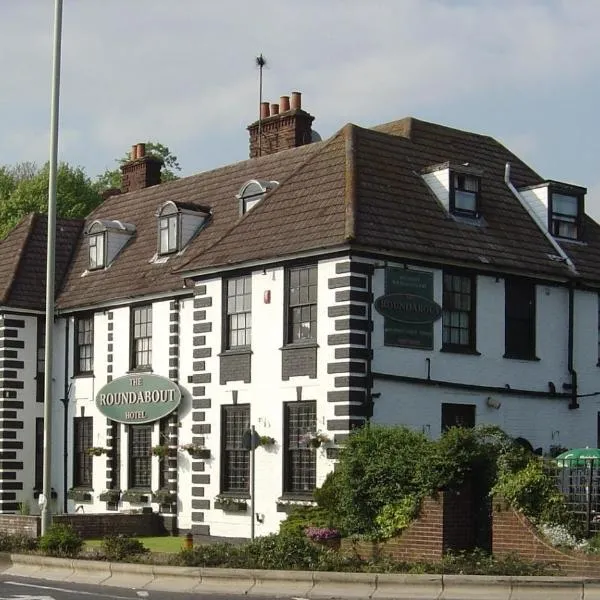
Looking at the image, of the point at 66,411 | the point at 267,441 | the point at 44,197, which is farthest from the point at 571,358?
the point at 44,197

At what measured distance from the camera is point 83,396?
38281 mm

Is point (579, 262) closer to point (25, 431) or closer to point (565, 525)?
point (565, 525)

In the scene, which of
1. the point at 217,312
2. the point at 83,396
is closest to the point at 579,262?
the point at 217,312

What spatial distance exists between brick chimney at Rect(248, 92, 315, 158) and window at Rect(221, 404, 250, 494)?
10.3 m

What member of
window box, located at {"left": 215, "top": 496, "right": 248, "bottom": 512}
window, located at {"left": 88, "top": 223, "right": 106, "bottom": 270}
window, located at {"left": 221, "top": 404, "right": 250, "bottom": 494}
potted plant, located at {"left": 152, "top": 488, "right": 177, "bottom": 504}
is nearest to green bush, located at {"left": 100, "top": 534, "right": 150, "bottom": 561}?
window box, located at {"left": 215, "top": 496, "right": 248, "bottom": 512}

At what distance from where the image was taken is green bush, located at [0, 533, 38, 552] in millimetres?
26938

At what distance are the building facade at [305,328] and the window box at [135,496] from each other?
57 mm

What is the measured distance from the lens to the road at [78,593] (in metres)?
20.6

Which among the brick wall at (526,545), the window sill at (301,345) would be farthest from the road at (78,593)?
the window sill at (301,345)

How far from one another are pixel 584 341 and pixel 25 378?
52.9 feet

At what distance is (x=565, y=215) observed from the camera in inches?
1358

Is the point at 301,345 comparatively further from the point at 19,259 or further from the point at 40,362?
the point at 19,259

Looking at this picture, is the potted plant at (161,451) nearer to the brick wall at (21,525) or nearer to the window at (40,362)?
the brick wall at (21,525)

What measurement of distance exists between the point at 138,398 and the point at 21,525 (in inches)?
298
